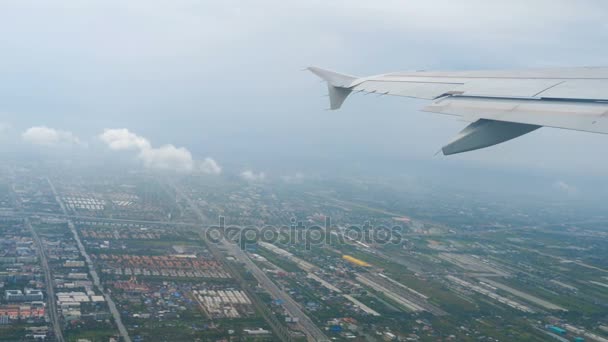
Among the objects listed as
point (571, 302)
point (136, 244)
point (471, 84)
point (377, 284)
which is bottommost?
point (571, 302)

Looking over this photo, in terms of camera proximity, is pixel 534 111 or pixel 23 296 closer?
pixel 534 111

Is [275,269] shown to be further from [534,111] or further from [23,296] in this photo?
[534,111]

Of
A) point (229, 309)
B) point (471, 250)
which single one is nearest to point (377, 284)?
point (229, 309)

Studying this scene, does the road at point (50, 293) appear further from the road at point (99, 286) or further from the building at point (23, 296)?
the road at point (99, 286)

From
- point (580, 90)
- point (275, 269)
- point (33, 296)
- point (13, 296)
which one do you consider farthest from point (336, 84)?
point (275, 269)

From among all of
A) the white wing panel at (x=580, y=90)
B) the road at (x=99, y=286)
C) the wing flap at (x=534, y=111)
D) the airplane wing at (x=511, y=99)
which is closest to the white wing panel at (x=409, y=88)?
the airplane wing at (x=511, y=99)

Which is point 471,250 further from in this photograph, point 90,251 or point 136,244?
point 90,251
